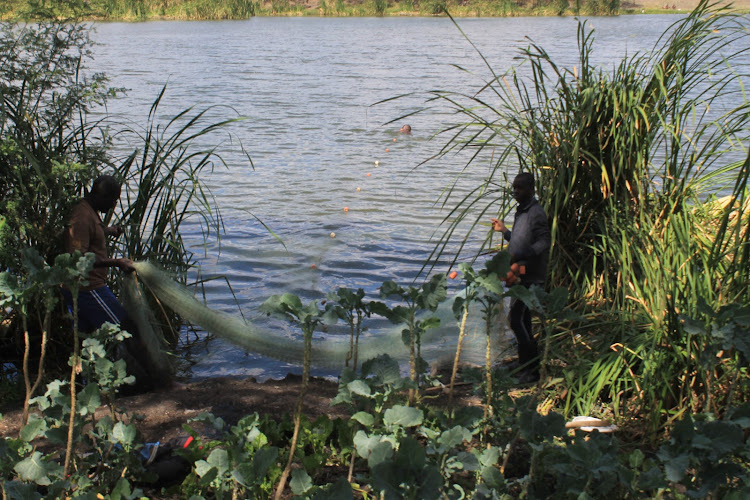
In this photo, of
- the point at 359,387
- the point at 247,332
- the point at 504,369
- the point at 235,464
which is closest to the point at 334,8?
the point at 247,332

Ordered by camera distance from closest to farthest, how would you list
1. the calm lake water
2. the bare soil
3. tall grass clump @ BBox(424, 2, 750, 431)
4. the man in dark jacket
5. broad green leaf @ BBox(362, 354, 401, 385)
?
1. broad green leaf @ BBox(362, 354, 401, 385)
2. tall grass clump @ BBox(424, 2, 750, 431)
3. the bare soil
4. the man in dark jacket
5. the calm lake water

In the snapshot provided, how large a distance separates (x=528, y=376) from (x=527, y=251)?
0.79 m

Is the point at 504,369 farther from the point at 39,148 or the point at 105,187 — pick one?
the point at 39,148

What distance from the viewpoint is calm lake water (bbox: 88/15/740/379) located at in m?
7.94

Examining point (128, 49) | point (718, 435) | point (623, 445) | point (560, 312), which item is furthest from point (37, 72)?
point (128, 49)

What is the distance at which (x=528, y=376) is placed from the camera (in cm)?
464

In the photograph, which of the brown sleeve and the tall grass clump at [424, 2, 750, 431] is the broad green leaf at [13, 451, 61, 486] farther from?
the tall grass clump at [424, 2, 750, 431]

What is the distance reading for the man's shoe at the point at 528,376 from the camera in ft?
15.1

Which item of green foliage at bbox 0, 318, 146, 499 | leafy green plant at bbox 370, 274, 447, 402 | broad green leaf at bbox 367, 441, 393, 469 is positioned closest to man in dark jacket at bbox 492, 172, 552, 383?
leafy green plant at bbox 370, 274, 447, 402

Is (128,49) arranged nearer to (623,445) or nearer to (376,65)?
(376,65)

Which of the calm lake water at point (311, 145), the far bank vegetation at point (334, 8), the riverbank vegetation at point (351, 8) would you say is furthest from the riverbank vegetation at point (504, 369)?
the riverbank vegetation at point (351, 8)

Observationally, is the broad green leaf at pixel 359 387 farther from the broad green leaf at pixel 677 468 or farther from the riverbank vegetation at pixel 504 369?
the broad green leaf at pixel 677 468

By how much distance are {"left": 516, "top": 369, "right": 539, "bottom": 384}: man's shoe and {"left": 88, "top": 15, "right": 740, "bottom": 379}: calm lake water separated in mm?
1511

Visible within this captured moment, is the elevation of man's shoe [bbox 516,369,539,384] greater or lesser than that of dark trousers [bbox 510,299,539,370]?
lesser
